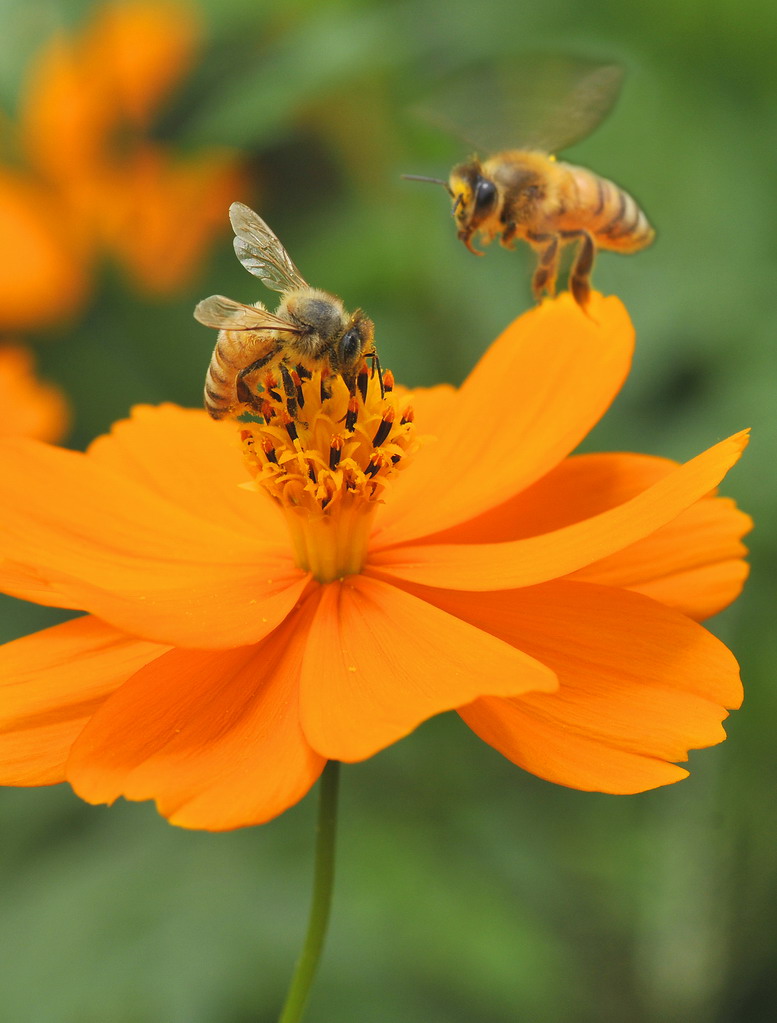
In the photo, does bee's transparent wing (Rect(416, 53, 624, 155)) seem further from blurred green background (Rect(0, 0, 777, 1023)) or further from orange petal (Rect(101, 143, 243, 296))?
orange petal (Rect(101, 143, 243, 296))

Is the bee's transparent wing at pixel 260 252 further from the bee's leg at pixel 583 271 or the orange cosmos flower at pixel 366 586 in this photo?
the bee's leg at pixel 583 271

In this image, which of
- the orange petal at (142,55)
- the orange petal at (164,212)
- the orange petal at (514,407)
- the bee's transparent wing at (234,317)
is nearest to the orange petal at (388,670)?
the orange petal at (514,407)

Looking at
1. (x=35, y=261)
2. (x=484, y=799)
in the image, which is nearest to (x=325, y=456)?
(x=484, y=799)

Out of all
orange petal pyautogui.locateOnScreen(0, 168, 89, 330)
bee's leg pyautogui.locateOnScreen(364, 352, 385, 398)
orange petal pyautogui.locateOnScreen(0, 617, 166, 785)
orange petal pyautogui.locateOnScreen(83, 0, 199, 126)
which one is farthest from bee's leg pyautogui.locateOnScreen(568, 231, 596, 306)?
orange petal pyautogui.locateOnScreen(83, 0, 199, 126)

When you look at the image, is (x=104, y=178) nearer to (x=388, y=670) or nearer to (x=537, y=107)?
(x=537, y=107)

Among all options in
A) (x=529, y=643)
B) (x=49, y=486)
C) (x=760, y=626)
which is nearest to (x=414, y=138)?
(x=760, y=626)

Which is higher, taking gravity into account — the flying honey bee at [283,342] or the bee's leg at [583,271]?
the bee's leg at [583,271]

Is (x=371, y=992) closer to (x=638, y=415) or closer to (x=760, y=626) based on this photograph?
(x=760, y=626)
